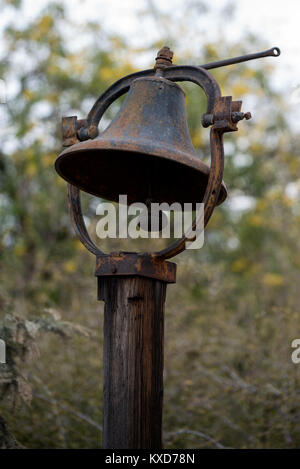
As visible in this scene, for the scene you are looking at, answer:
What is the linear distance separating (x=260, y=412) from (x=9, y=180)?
300 inches

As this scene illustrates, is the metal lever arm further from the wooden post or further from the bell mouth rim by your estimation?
the wooden post

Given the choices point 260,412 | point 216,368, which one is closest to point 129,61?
point 216,368

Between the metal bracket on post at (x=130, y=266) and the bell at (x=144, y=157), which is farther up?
the bell at (x=144, y=157)

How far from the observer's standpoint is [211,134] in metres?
2.48

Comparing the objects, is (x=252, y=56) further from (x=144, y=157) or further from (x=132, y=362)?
(x=132, y=362)

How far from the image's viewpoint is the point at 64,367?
5.54 metres

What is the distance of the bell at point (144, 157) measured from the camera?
2.46 meters

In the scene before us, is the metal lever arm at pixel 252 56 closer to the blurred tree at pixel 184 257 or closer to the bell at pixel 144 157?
the bell at pixel 144 157

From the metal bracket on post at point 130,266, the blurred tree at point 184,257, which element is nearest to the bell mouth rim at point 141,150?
the metal bracket on post at point 130,266

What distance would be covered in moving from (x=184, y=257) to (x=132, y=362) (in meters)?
4.66

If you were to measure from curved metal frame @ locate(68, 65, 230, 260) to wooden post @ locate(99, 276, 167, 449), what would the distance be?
183 millimetres

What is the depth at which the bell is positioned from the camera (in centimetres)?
246

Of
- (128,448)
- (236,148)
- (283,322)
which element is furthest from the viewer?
(236,148)
